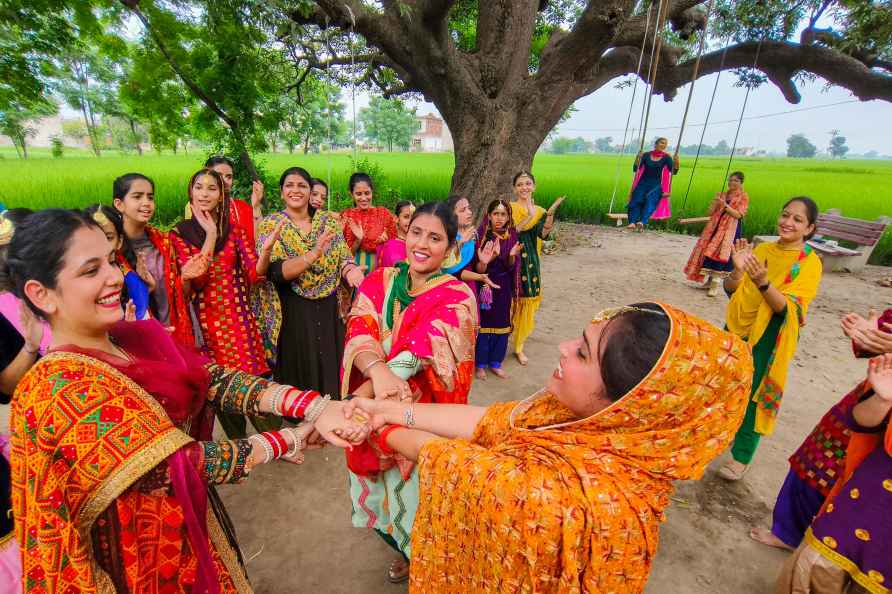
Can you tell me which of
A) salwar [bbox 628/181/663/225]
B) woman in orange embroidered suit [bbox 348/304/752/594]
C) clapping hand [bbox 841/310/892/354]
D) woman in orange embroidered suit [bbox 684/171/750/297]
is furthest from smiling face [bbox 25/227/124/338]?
salwar [bbox 628/181/663/225]

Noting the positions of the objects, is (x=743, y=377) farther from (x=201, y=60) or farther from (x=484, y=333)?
(x=201, y=60)

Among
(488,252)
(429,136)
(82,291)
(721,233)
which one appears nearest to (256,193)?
(488,252)

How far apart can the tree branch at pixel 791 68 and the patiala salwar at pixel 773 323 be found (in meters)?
7.66

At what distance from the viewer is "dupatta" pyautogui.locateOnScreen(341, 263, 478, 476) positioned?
5.39ft

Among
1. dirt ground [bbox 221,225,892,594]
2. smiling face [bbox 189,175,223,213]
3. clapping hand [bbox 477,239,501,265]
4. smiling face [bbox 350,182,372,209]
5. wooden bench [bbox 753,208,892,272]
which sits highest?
smiling face [bbox 189,175,223,213]

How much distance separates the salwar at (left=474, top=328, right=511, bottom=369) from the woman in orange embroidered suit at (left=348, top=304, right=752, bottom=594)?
300cm

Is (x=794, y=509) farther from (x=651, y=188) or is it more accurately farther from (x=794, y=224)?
(x=651, y=188)

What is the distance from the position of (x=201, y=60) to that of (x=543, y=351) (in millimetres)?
5950

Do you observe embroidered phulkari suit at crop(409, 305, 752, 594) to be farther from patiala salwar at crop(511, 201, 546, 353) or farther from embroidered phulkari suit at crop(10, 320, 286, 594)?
patiala salwar at crop(511, 201, 546, 353)

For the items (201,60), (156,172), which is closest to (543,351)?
(201,60)

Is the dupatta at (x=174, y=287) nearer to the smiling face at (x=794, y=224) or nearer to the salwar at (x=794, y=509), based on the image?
the salwar at (x=794, y=509)

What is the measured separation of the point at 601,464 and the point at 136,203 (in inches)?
112

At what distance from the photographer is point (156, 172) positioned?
13.0 metres

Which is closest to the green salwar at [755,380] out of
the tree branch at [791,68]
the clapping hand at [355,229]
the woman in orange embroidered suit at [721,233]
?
the clapping hand at [355,229]
